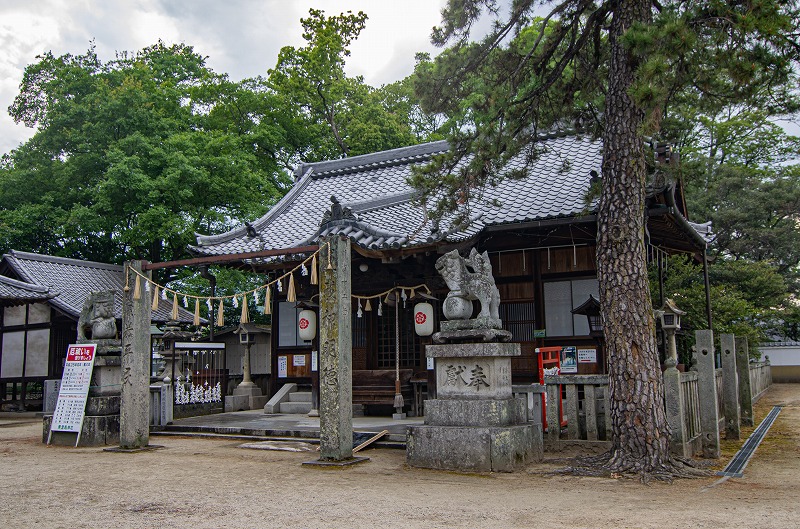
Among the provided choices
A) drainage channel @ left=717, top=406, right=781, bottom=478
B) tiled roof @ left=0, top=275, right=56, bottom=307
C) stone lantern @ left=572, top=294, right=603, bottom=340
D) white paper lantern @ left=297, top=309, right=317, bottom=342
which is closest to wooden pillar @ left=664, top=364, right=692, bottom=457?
drainage channel @ left=717, top=406, right=781, bottom=478

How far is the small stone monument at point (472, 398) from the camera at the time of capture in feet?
28.9

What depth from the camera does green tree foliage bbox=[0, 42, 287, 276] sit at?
24734 mm

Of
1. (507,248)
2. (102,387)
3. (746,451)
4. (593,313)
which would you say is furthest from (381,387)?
(746,451)

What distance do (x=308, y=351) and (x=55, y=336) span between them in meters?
11.2

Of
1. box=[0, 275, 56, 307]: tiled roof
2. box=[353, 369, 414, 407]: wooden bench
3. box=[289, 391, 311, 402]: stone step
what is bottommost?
box=[289, 391, 311, 402]: stone step

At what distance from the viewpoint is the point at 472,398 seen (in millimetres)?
9172

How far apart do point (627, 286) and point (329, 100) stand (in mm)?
24503

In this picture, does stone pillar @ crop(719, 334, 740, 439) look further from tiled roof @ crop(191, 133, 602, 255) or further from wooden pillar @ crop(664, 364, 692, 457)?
tiled roof @ crop(191, 133, 602, 255)

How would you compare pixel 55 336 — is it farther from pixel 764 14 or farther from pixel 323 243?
pixel 764 14

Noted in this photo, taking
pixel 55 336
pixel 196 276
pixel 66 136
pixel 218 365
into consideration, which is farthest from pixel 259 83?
pixel 218 365

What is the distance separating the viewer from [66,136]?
26.5m

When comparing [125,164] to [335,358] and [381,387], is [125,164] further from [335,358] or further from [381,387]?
[335,358]

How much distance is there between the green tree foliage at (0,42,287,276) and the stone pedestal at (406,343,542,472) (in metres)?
17.6

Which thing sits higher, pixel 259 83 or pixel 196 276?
pixel 259 83
